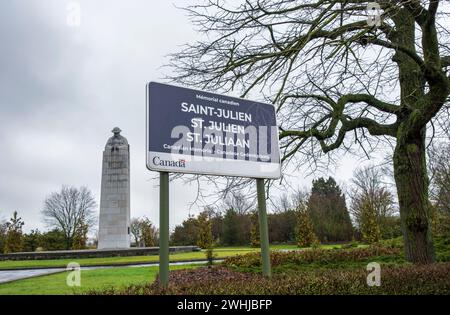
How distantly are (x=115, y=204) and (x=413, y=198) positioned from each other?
66.5 feet

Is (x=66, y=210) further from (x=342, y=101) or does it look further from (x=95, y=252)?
(x=342, y=101)

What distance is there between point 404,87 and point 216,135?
5.64m

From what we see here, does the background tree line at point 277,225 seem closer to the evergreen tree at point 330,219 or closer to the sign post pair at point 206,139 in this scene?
the evergreen tree at point 330,219

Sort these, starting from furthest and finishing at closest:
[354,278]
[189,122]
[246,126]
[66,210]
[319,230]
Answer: [66,210]
[319,230]
[246,126]
[189,122]
[354,278]

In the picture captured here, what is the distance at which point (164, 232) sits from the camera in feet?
17.3

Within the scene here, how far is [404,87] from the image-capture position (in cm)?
943

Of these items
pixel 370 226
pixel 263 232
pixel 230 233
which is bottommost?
pixel 230 233

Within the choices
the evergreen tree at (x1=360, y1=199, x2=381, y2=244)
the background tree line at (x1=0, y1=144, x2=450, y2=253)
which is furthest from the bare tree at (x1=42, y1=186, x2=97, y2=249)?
the evergreen tree at (x1=360, y1=199, x2=381, y2=244)

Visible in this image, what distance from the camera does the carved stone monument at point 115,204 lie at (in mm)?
25578

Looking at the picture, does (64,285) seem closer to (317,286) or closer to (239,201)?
(239,201)

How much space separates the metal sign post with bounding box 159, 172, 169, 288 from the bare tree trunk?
5.57m

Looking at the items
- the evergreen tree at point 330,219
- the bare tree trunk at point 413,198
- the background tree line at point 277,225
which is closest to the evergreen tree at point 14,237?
the background tree line at point 277,225

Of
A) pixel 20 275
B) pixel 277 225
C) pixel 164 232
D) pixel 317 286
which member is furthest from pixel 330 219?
pixel 317 286
